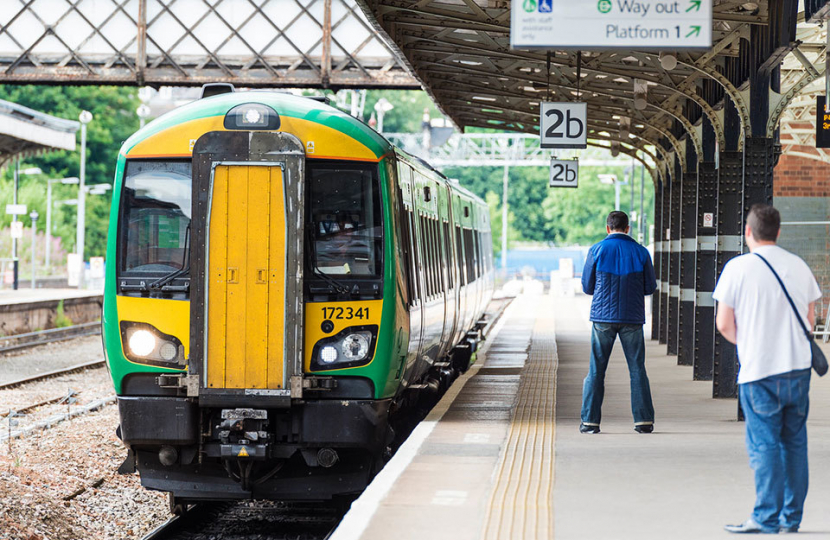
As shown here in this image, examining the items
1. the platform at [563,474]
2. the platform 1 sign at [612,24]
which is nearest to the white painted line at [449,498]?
the platform at [563,474]

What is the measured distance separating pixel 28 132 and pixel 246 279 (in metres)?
21.4

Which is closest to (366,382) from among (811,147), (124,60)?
(124,60)

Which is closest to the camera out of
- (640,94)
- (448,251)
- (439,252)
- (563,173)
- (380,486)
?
(380,486)

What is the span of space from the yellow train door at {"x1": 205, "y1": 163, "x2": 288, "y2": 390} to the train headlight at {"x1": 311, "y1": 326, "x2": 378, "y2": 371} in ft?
0.91

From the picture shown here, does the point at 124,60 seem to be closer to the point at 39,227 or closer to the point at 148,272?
the point at 148,272

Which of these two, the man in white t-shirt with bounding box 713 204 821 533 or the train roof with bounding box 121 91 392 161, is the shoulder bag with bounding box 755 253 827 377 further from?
the train roof with bounding box 121 91 392 161

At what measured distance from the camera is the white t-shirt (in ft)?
21.4

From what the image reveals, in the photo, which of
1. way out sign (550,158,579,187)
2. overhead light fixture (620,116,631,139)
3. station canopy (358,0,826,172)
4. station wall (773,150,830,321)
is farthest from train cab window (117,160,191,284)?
station wall (773,150,830,321)

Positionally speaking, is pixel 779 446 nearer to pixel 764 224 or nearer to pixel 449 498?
pixel 764 224

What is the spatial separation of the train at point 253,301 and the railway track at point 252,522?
1.71 ft

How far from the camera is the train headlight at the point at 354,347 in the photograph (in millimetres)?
9305

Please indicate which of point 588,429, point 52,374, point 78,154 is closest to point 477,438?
point 588,429

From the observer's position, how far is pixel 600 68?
16.5m

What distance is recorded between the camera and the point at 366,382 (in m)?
9.30
